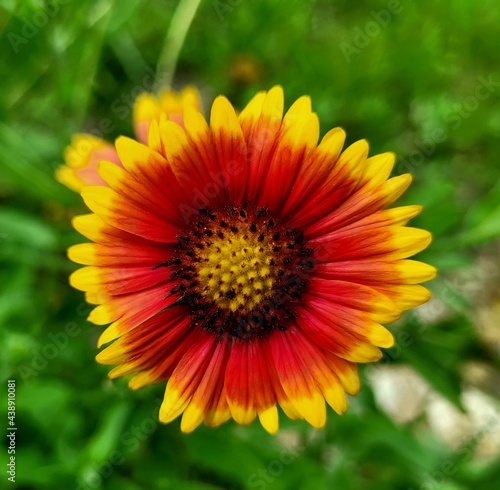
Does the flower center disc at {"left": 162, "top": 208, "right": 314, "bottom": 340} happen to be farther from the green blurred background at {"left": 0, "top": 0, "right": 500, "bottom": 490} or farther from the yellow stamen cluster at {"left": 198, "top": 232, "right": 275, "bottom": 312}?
the green blurred background at {"left": 0, "top": 0, "right": 500, "bottom": 490}

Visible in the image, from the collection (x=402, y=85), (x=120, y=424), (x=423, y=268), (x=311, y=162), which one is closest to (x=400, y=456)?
(x=120, y=424)

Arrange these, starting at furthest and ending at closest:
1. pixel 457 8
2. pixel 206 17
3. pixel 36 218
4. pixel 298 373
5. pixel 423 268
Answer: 1. pixel 206 17
2. pixel 457 8
3. pixel 36 218
4. pixel 298 373
5. pixel 423 268

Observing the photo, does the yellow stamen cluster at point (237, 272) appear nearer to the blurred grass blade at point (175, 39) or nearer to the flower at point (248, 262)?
the flower at point (248, 262)

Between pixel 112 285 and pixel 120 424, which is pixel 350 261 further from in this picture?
pixel 120 424

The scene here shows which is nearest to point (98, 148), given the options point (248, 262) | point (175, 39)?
point (248, 262)

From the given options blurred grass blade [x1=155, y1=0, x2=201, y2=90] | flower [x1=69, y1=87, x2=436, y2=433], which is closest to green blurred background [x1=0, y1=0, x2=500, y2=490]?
blurred grass blade [x1=155, y1=0, x2=201, y2=90]
